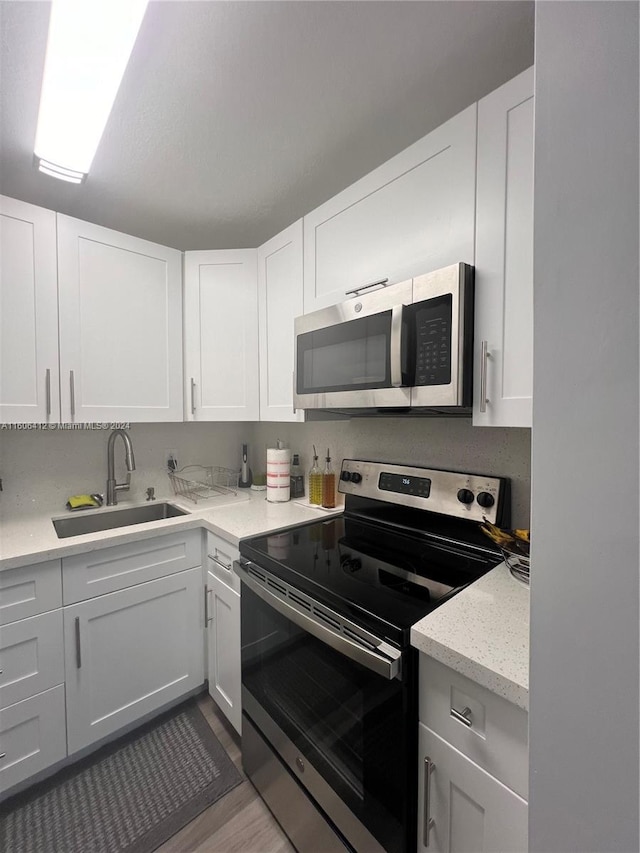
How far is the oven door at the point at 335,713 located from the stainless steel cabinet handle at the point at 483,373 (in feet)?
2.16

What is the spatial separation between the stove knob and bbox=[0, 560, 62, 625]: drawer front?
1.56 meters

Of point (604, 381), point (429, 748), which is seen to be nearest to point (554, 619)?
point (604, 381)

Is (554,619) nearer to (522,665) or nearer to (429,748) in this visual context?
(522,665)

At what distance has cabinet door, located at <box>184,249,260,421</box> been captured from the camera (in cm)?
191

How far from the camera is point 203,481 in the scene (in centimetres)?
232

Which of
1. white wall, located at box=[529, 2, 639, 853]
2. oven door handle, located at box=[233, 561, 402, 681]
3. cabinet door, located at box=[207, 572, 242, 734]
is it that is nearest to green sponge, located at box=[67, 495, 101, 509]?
cabinet door, located at box=[207, 572, 242, 734]

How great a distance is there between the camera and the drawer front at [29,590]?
1.22 meters

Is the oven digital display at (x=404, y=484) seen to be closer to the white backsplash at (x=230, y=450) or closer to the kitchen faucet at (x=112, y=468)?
the white backsplash at (x=230, y=450)

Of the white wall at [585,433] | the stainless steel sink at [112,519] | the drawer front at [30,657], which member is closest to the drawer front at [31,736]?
the drawer front at [30,657]

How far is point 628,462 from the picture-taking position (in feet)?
0.99

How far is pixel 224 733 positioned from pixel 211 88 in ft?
7.89

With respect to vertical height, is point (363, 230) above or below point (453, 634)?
above

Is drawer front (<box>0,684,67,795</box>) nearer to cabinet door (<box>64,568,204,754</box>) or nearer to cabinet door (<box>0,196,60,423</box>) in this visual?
cabinet door (<box>64,568,204,754</box>)

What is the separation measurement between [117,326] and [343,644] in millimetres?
1662
